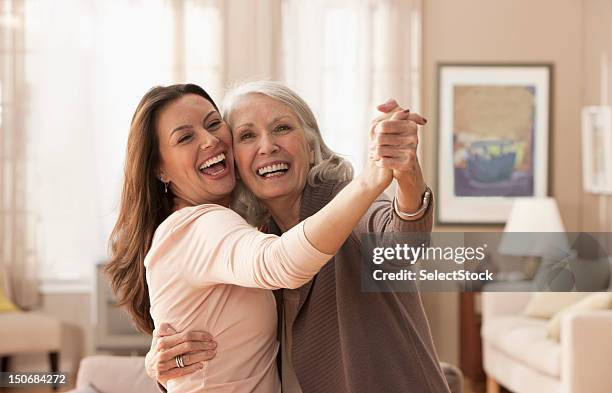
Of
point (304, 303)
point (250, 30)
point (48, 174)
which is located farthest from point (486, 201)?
point (304, 303)

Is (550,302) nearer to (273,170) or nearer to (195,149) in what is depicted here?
(273,170)

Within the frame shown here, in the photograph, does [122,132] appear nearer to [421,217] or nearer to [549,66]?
[549,66]

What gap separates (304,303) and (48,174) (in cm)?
476

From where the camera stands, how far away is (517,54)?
6.36 m

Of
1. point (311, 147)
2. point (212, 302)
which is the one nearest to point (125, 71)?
point (311, 147)

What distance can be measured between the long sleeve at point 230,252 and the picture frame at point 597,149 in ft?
15.6

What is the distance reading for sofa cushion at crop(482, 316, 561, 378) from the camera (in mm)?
4512

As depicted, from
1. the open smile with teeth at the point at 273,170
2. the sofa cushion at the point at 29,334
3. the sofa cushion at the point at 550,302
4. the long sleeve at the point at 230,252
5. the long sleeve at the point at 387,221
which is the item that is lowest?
the sofa cushion at the point at 29,334

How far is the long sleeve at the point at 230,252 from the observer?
140 centimetres

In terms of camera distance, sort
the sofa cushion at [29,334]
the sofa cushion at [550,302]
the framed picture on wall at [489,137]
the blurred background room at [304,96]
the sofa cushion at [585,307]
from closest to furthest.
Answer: the sofa cushion at [585,307] → the sofa cushion at [550,302] → the sofa cushion at [29,334] → the blurred background room at [304,96] → the framed picture on wall at [489,137]

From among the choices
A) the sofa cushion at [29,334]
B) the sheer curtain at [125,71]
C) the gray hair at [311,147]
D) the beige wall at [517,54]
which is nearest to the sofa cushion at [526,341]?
the beige wall at [517,54]

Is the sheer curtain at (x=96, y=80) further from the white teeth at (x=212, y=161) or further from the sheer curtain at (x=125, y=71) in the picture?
the white teeth at (x=212, y=161)

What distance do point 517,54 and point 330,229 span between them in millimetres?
5328

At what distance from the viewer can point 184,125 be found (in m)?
1.81
